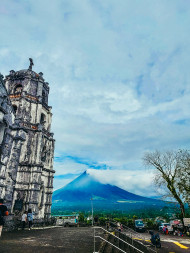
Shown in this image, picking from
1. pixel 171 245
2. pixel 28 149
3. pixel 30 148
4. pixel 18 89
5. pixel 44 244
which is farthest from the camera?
pixel 18 89

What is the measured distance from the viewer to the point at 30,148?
73.1ft

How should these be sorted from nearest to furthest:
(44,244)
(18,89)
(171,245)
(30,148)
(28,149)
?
1. (44,244)
2. (171,245)
3. (28,149)
4. (30,148)
5. (18,89)

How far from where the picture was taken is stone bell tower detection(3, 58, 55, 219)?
19.7 meters

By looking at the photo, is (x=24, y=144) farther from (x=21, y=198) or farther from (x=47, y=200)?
(x=47, y=200)

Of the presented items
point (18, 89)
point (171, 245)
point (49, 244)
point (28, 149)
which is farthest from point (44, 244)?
point (18, 89)

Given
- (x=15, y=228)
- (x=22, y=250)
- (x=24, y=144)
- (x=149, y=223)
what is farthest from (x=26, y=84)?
(x=149, y=223)

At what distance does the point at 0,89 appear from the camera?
16.5m

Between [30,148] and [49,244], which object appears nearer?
[49,244]

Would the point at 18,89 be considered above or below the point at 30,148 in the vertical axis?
above

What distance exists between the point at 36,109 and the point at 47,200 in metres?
12.6

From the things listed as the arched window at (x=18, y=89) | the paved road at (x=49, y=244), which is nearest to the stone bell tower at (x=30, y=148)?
the arched window at (x=18, y=89)

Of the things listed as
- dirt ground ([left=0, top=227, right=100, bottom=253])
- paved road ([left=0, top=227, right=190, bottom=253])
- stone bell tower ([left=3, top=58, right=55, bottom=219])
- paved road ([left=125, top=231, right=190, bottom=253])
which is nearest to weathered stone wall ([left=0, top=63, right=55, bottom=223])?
stone bell tower ([left=3, top=58, right=55, bottom=219])

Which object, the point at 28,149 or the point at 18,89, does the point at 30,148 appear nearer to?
the point at 28,149

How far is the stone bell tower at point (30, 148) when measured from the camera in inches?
776
